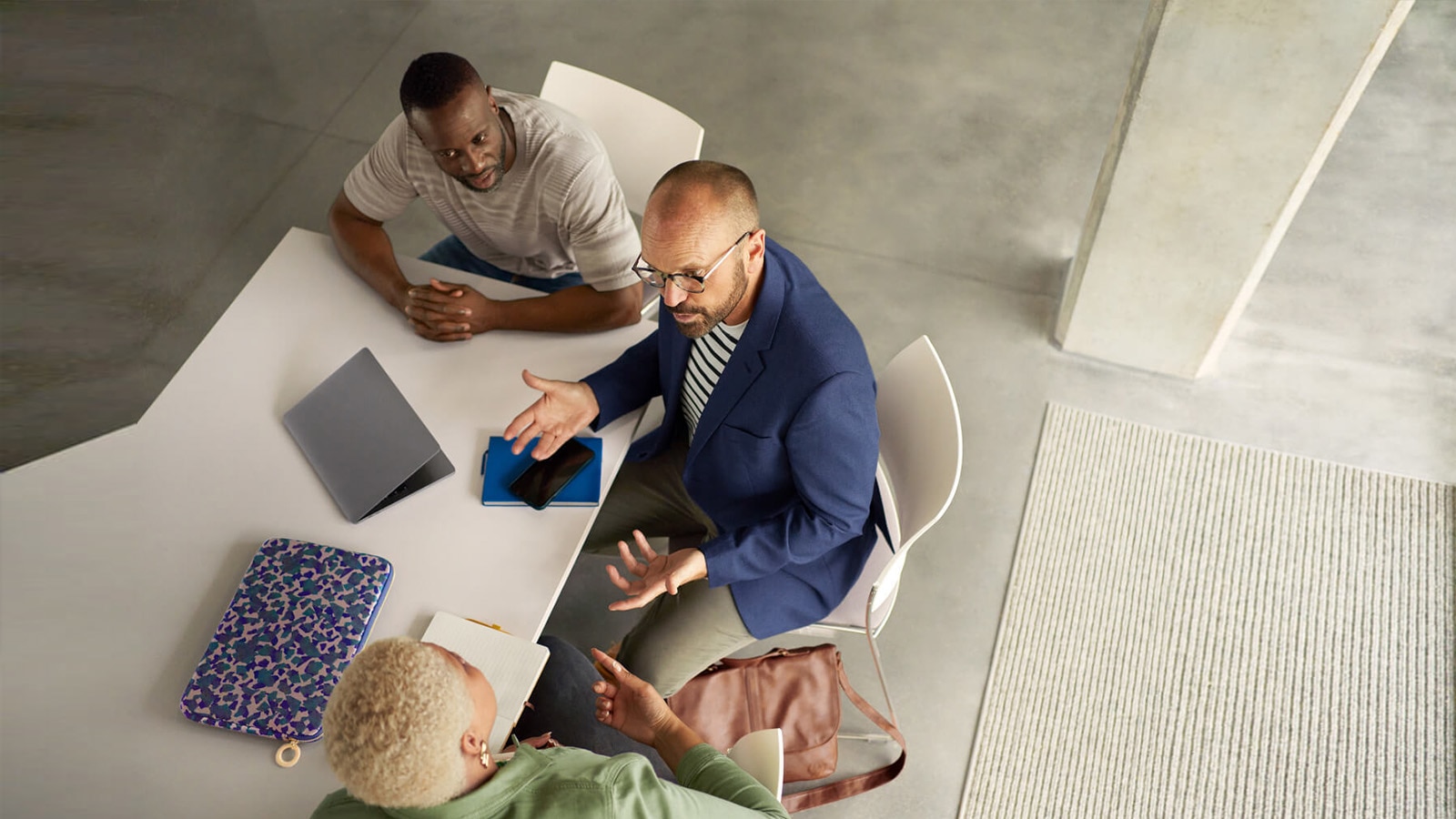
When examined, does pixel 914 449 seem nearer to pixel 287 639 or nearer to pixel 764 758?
pixel 764 758

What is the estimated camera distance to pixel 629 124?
2637 millimetres

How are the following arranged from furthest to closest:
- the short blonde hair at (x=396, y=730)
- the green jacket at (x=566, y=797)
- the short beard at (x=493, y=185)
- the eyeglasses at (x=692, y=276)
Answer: the short beard at (x=493, y=185) → the eyeglasses at (x=692, y=276) → the green jacket at (x=566, y=797) → the short blonde hair at (x=396, y=730)

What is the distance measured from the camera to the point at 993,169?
3846 mm

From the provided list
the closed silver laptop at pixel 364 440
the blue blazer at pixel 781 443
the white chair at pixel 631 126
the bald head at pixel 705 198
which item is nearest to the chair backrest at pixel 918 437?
the blue blazer at pixel 781 443

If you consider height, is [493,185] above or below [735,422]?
above

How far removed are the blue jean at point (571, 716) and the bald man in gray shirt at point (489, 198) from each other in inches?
29.6

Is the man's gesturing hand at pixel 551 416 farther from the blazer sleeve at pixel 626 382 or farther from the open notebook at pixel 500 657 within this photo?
the open notebook at pixel 500 657

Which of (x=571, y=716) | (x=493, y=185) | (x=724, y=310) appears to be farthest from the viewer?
(x=493, y=185)

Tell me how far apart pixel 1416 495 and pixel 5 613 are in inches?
140

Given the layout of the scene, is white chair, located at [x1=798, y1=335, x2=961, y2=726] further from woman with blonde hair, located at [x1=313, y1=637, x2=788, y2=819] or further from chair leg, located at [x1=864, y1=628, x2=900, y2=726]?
woman with blonde hair, located at [x1=313, y1=637, x2=788, y2=819]

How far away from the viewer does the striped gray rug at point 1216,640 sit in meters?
2.46

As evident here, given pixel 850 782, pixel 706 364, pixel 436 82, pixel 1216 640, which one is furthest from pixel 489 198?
pixel 1216 640

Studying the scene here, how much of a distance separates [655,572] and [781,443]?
0.36 metres

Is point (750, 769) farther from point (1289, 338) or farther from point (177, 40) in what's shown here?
point (177, 40)
